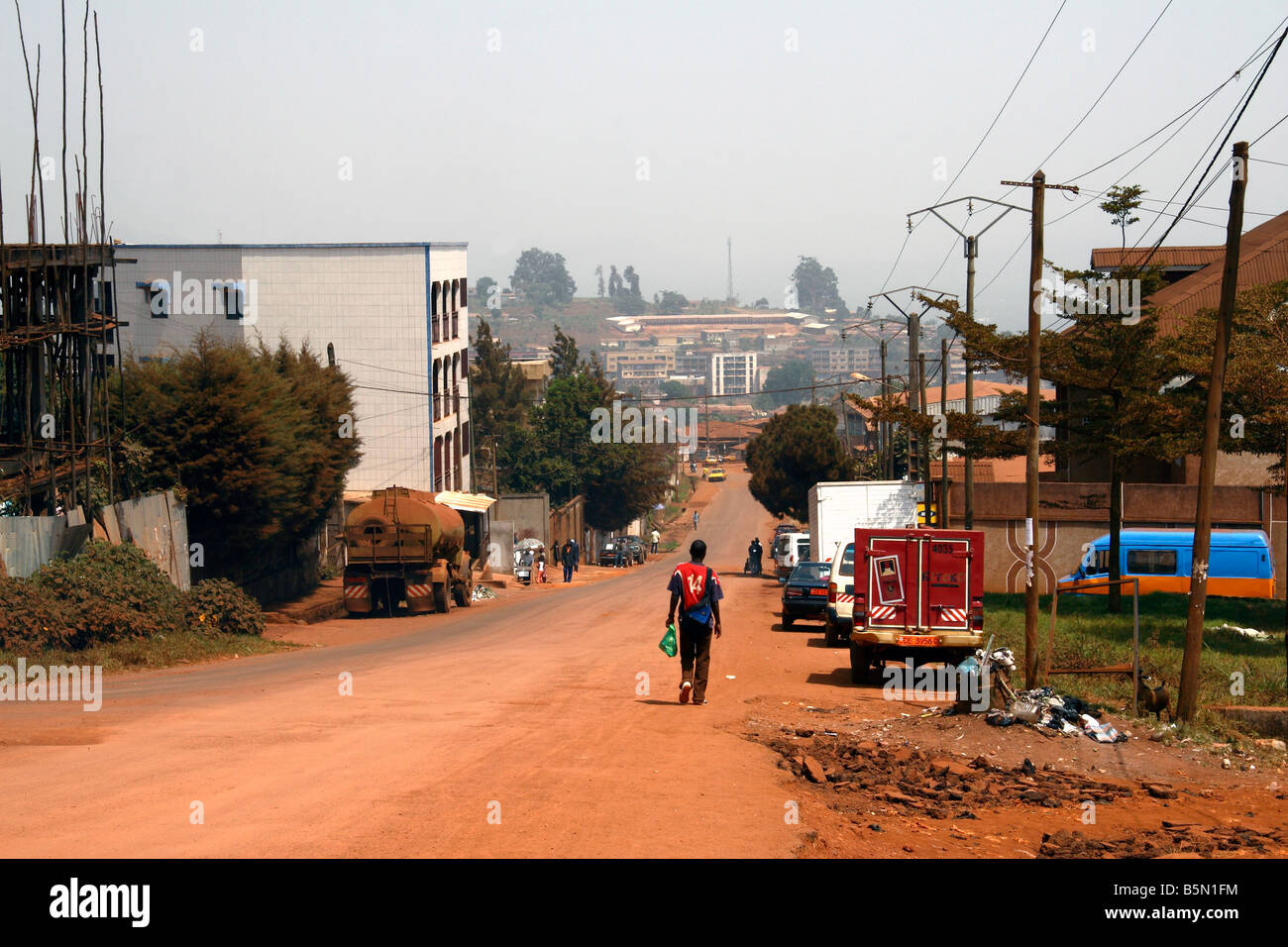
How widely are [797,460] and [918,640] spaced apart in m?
51.6

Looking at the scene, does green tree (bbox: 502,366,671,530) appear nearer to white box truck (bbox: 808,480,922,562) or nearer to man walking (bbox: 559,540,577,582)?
man walking (bbox: 559,540,577,582)

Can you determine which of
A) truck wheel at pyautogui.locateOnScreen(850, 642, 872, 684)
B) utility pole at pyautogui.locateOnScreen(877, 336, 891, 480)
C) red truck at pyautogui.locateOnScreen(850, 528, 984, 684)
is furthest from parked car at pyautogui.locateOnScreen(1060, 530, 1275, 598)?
truck wheel at pyautogui.locateOnScreen(850, 642, 872, 684)

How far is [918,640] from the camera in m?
18.0

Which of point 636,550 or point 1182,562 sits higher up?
point 1182,562

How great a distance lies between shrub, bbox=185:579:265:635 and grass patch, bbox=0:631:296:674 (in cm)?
49

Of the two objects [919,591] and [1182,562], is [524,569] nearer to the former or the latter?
[1182,562]

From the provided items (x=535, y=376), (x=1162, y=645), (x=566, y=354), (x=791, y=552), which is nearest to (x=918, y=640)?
(x=1162, y=645)

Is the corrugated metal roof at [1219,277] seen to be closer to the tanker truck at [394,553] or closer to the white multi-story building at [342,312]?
the tanker truck at [394,553]

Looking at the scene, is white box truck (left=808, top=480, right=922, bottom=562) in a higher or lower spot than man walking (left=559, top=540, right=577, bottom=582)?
higher

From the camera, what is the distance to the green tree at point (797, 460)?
68500 mm

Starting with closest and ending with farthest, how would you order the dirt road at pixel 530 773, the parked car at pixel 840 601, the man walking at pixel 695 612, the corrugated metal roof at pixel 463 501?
the dirt road at pixel 530 773 < the man walking at pixel 695 612 < the parked car at pixel 840 601 < the corrugated metal roof at pixel 463 501

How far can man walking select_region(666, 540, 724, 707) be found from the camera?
13.8 metres

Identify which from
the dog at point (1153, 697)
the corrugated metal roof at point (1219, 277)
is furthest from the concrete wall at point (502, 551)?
the dog at point (1153, 697)

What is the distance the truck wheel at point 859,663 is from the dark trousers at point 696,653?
4.63 meters
